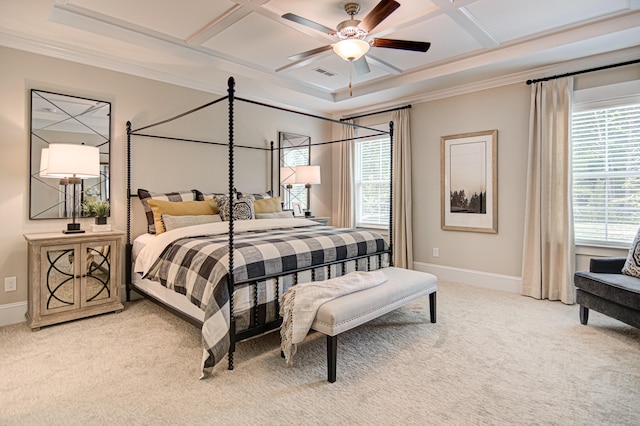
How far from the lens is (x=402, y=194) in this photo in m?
5.24

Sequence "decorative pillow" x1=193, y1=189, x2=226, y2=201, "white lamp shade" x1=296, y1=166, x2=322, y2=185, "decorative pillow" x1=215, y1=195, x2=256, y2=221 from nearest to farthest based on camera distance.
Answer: "decorative pillow" x1=215, y1=195, x2=256, y2=221, "decorative pillow" x1=193, y1=189, x2=226, y2=201, "white lamp shade" x1=296, y1=166, x2=322, y2=185

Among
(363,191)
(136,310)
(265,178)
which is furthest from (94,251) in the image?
(363,191)

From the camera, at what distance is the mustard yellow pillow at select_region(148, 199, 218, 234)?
3577 mm

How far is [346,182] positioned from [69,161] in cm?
391

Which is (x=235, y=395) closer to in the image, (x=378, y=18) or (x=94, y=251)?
(x=94, y=251)

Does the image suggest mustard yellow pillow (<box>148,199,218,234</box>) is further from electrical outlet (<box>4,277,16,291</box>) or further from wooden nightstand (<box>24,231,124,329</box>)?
electrical outlet (<box>4,277,16,291</box>)

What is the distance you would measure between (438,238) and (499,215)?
2.87ft

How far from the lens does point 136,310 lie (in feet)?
11.7

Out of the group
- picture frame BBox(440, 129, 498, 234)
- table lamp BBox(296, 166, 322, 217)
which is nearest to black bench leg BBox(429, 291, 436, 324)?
picture frame BBox(440, 129, 498, 234)

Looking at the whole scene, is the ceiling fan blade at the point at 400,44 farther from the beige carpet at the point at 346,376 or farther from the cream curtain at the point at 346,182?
the cream curtain at the point at 346,182

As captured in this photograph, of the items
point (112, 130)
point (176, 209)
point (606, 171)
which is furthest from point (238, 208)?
point (606, 171)

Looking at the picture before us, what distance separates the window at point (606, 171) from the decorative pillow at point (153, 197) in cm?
433

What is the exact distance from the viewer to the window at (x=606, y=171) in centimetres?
360

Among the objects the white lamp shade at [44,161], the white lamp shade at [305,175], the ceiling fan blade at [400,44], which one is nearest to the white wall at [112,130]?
the white lamp shade at [44,161]
